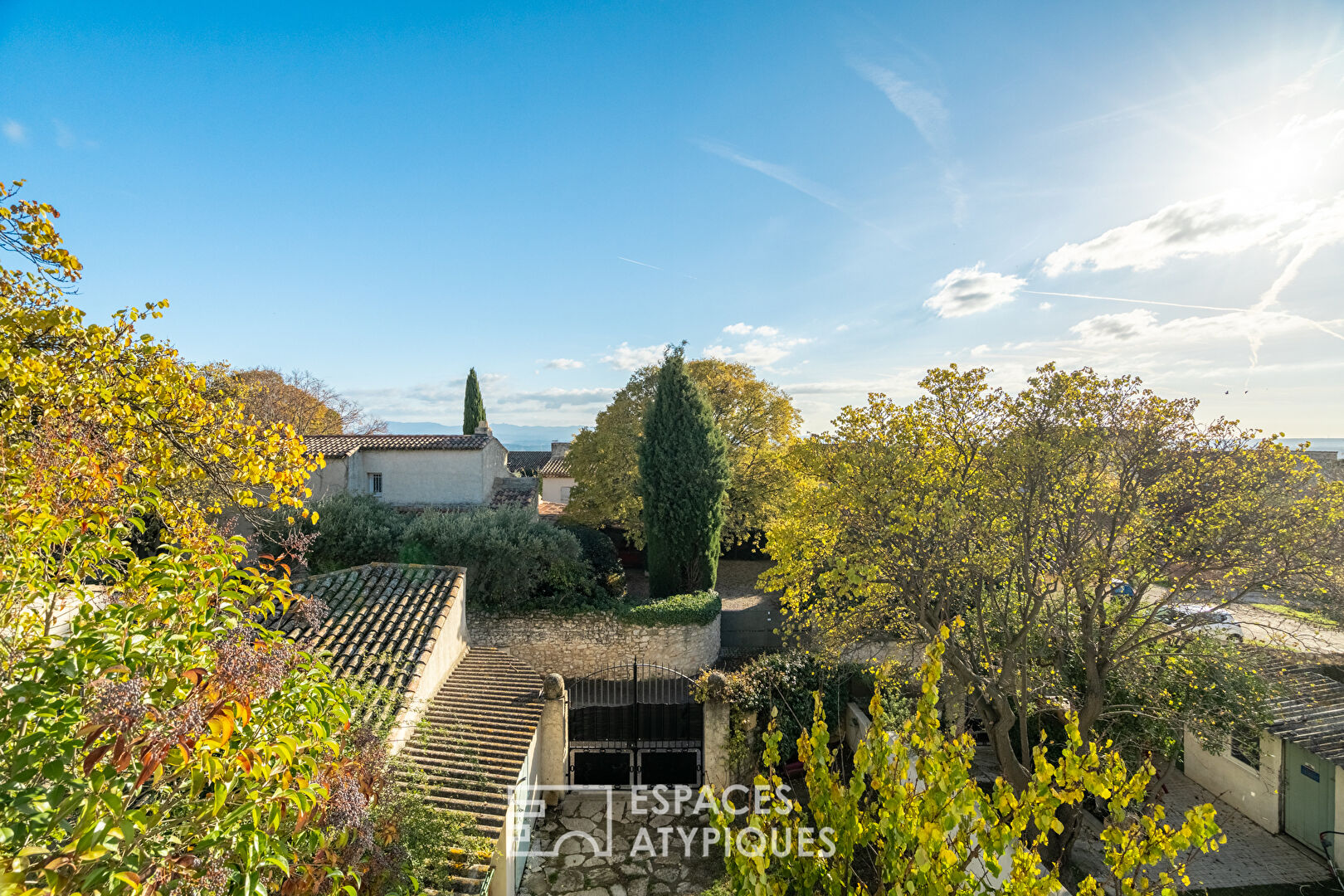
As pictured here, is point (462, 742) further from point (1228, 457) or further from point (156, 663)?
point (1228, 457)

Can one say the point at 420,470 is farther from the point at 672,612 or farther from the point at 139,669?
the point at 139,669

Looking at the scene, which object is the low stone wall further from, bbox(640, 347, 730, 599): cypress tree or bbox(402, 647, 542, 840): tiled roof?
bbox(402, 647, 542, 840): tiled roof

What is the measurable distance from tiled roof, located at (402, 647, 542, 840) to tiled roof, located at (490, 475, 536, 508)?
13.2 meters

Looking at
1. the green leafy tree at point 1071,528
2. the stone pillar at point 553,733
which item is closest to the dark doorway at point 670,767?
the stone pillar at point 553,733

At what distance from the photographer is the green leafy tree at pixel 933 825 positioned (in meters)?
2.96

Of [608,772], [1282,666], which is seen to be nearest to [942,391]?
[1282,666]

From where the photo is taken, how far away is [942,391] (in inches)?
375

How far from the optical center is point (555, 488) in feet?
120

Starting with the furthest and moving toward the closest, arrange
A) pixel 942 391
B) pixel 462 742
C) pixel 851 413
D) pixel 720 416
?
pixel 720 416 → pixel 851 413 → pixel 942 391 → pixel 462 742

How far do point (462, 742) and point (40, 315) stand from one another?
6.72 meters

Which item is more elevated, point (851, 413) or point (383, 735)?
point (851, 413)

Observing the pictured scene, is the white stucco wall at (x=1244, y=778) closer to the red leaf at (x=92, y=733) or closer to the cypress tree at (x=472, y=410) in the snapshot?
the red leaf at (x=92, y=733)

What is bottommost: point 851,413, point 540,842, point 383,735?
point 540,842

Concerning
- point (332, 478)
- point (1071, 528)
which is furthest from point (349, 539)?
point (1071, 528)
